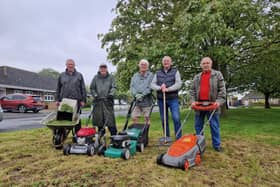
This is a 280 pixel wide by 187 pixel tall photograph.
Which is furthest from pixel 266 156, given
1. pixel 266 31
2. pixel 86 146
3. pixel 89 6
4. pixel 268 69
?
pixel 89 6

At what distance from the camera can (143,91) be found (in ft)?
13.7

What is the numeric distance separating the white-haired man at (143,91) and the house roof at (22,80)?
22342 millimetres

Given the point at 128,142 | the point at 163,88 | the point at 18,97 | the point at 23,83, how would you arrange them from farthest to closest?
the point at 23,83
the point at 18,97
the point at 163,88
the point at 128,142

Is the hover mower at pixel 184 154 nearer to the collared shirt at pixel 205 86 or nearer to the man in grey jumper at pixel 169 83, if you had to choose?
the collared shirt at pixel 205 86

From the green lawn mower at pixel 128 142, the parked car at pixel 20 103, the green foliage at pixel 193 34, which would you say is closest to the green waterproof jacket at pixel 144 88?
the green lawn mower at pixel 128 142

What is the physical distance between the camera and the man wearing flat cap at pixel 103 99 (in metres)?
4.27

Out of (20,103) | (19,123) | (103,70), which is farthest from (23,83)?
(103,70)

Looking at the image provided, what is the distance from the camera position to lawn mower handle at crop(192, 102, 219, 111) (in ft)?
11.9

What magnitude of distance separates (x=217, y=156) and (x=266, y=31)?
6344mm

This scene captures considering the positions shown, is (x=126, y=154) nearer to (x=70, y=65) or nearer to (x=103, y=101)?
(x=103, y=101)

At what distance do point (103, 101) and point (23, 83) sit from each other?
24867mm

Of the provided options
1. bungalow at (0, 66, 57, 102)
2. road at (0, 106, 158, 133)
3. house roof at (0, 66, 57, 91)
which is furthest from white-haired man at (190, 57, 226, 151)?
house roof at (0, 66, 57, 91)

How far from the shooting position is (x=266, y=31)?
788 centimetres

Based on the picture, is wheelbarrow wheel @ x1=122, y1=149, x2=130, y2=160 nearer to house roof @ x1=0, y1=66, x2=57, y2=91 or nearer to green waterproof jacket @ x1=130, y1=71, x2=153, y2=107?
green waterproof jacket @ x1=130, y1=71, x2=153, y2=107
